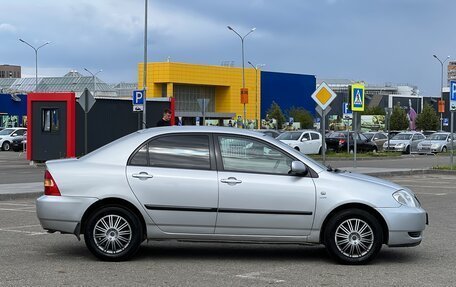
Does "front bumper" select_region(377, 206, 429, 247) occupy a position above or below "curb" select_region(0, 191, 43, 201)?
above

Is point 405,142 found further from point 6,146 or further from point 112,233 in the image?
point 112,233

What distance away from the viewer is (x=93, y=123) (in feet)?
97.5

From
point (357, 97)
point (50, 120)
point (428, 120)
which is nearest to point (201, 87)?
point (428, 120)

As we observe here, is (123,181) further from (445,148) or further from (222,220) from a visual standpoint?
(445,148)

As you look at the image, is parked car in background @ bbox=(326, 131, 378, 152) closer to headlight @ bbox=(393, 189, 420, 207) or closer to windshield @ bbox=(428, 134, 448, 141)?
windshield @ bbox=(428, 134, 448, 141)

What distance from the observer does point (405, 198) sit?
8.09 meters

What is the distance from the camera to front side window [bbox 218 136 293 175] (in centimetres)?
793

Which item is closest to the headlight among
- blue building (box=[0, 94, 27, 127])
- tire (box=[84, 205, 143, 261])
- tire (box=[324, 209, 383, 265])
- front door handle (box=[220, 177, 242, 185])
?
tire (box=[324, 209, 383, 265])

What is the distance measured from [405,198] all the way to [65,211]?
408 centimetres

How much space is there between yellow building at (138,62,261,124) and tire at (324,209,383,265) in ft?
274

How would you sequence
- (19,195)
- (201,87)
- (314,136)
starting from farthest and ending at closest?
(201,87)
(314,136)
(19,195)

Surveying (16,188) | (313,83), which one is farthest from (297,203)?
(313,83)

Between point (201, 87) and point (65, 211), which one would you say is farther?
point (201, 87)

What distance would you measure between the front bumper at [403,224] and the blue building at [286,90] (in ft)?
319
